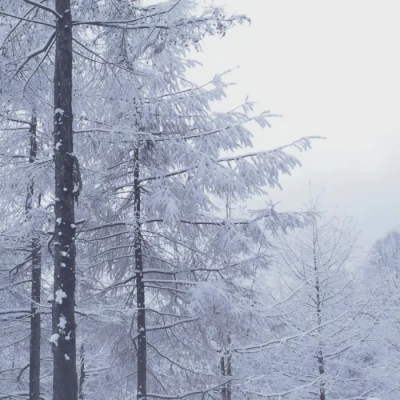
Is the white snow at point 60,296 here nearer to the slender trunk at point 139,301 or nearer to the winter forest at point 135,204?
the winter forest at point 135,204

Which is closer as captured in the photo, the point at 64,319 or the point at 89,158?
the point at 64,319

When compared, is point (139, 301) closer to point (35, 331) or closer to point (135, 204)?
point (135, 204)

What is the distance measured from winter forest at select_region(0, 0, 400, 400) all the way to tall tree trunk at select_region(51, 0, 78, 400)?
2 cm

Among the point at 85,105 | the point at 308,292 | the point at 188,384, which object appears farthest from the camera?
the point at 308,292

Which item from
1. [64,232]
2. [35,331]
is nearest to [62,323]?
[64,232]

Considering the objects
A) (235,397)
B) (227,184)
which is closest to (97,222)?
(227,184)

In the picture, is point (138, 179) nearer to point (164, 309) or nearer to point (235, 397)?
point (164, 309)

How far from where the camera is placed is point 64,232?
195 inches

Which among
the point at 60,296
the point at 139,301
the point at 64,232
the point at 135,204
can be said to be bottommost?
the point at 60,296

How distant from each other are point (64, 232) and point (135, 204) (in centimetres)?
260

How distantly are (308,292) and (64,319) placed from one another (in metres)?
7.58

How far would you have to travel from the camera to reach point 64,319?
472 cm

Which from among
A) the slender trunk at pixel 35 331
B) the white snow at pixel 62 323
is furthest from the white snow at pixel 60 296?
the slender trunk at pixel 35 331

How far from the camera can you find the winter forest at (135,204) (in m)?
5.31
